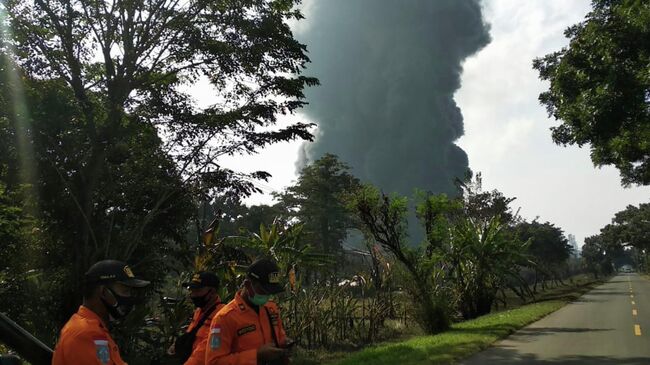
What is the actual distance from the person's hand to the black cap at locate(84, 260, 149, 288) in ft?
3.09

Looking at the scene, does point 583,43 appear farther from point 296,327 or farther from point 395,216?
point 296,327

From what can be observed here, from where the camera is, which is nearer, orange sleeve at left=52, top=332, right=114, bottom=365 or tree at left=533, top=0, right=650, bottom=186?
orange sleeve at left=52, top=332, right=114, bottom=365

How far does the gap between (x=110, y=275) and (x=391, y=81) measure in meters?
143

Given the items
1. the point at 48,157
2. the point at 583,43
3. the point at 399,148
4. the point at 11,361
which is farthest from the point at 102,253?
the point at 399,148

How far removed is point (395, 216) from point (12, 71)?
1176 cm

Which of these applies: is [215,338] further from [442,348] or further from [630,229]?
[630,229]

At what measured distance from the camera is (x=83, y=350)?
273 centimetres

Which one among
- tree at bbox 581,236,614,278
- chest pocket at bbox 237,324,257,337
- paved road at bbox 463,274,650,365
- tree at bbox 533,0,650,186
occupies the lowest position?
paved road at bbox 463,274,650,365

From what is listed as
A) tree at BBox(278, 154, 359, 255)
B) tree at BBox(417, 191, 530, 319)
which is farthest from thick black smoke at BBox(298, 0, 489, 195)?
tree at BBox(417, 191, 530, 319)

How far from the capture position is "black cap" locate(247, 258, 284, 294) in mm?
3881

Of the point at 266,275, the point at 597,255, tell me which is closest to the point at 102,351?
the point at 266,275

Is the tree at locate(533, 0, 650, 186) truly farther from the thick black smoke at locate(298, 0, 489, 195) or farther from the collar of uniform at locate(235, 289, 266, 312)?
the thick black smoke at locate(298, 0, 489, 195)

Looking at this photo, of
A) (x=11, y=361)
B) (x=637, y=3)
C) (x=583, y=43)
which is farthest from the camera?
(x=583, y=43)

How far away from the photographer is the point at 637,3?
386 inches
